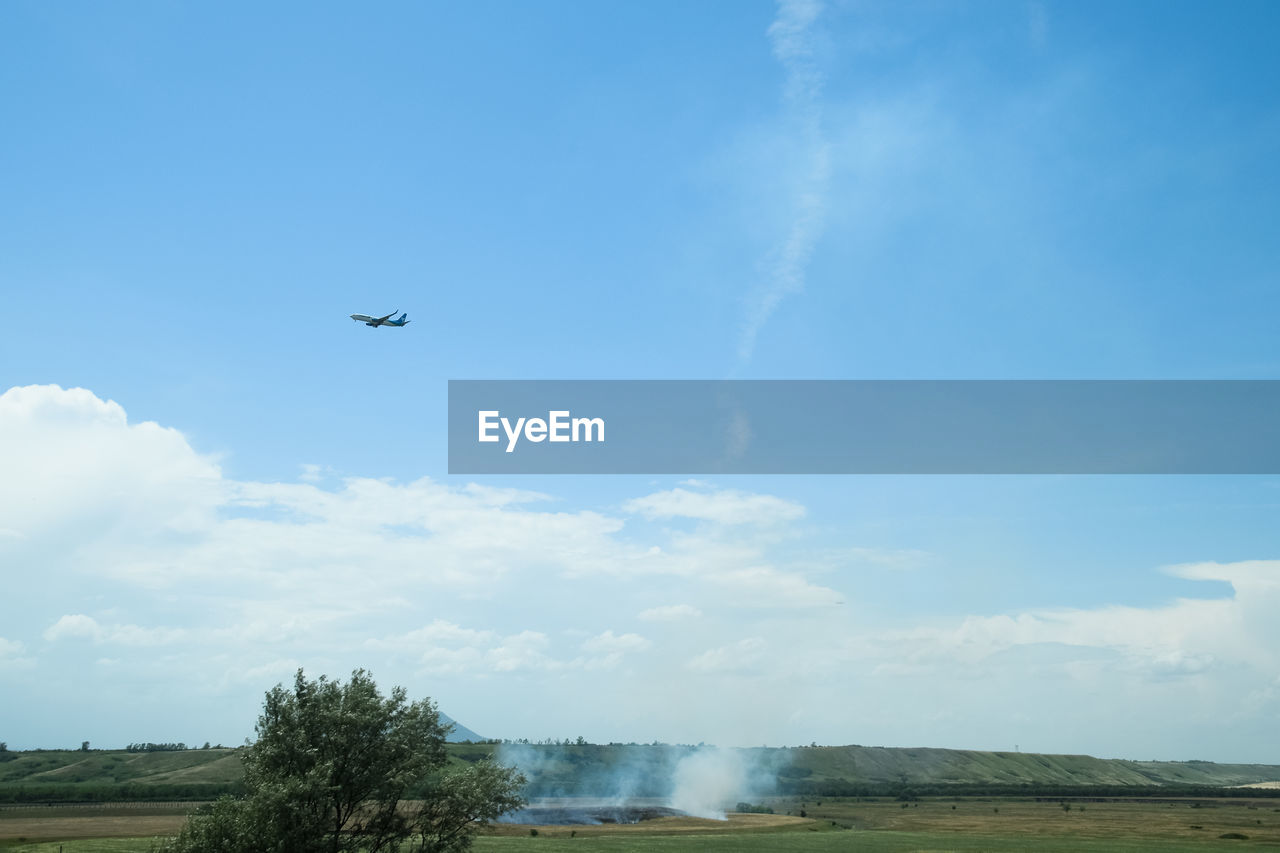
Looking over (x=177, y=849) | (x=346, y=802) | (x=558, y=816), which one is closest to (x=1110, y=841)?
(x=558, y=816)

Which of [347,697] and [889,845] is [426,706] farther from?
[889,845]

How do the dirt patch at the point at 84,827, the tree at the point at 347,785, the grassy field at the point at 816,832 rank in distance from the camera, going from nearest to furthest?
the tree at the point at 347,785 → the grassy field at the point at 816,832 → the dirt patch at the point at 84,827

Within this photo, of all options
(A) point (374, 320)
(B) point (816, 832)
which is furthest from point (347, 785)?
(B) point (816, 832)

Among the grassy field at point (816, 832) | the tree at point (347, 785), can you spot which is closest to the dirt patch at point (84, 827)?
the grassy field at point (816, 832)

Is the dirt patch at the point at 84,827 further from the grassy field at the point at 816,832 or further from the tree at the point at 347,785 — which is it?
the tree at the point at 347,785

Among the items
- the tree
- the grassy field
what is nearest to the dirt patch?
the grassy field

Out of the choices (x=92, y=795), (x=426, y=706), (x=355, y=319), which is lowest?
(x=92, y=795)
